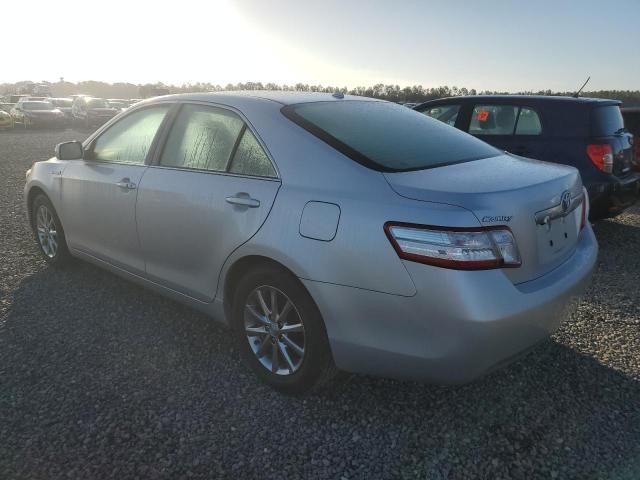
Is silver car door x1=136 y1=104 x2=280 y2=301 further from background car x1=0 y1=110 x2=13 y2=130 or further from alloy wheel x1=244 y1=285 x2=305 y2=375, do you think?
background car x1=0 y1=110 x2=13 y2=130

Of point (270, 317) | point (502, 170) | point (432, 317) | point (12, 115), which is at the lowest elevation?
point (12, 115)

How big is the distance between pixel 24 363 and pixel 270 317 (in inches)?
62.4

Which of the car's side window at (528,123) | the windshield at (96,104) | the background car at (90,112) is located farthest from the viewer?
the windshield at (96,104)

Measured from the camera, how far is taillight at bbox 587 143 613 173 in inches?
224

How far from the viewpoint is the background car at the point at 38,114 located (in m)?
27.3

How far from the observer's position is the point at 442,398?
2.93m

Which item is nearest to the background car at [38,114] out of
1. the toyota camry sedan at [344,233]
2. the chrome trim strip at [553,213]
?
the toyota camry sedan at [344,233]

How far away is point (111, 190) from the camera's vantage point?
3.79 m

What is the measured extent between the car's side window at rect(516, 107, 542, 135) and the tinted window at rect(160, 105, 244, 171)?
4.20 m

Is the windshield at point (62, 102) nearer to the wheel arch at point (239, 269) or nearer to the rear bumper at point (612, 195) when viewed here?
the rear bumper at point (612, 195)

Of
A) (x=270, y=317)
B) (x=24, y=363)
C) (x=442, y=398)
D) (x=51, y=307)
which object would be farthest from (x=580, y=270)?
(x=51, y=307)

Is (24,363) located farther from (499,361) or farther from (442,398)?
(499,361)

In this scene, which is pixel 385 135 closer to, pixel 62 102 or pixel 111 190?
pixel 111 190

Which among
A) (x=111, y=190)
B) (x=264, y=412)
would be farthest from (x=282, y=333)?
(x=111, y=190)
